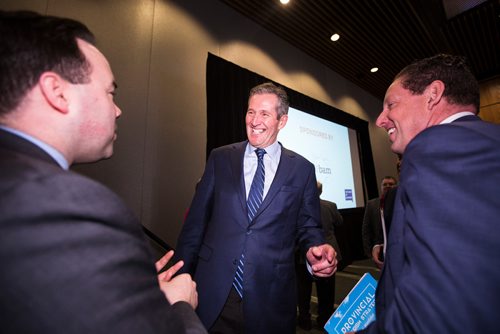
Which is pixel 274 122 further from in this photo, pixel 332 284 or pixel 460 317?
pixel 332 284

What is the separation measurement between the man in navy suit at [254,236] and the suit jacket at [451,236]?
0.71 meters

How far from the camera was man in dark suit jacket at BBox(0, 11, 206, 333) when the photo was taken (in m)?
0.43

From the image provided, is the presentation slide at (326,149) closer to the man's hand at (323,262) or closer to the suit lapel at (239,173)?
the suit lapel at (239,173)

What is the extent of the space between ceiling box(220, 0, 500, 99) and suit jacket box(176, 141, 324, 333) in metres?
4.18

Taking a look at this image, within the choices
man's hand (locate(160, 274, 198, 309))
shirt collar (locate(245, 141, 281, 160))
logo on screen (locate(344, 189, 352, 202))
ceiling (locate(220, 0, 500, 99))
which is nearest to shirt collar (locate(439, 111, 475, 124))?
shirt collar (locate(245, 141, 281, 160))

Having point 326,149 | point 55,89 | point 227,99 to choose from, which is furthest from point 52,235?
point 326,149

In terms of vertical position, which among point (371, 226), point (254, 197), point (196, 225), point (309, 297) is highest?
point (254, 197)

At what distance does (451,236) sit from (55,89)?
1164 mm

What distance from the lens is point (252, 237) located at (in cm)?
142

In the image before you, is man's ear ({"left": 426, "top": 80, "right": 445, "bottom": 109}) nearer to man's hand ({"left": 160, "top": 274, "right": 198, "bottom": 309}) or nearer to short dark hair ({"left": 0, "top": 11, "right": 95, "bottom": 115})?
man's hand ({"left": 160, "top": 274, "right": 198, "bottom": 309})

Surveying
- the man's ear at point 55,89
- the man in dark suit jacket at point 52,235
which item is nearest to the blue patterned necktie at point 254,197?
the man in dark suit jacket at point 52,235

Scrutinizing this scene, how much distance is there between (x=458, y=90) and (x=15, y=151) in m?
1.68

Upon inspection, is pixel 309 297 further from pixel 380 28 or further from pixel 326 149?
pixel 380 28

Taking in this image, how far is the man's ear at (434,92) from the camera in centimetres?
118
